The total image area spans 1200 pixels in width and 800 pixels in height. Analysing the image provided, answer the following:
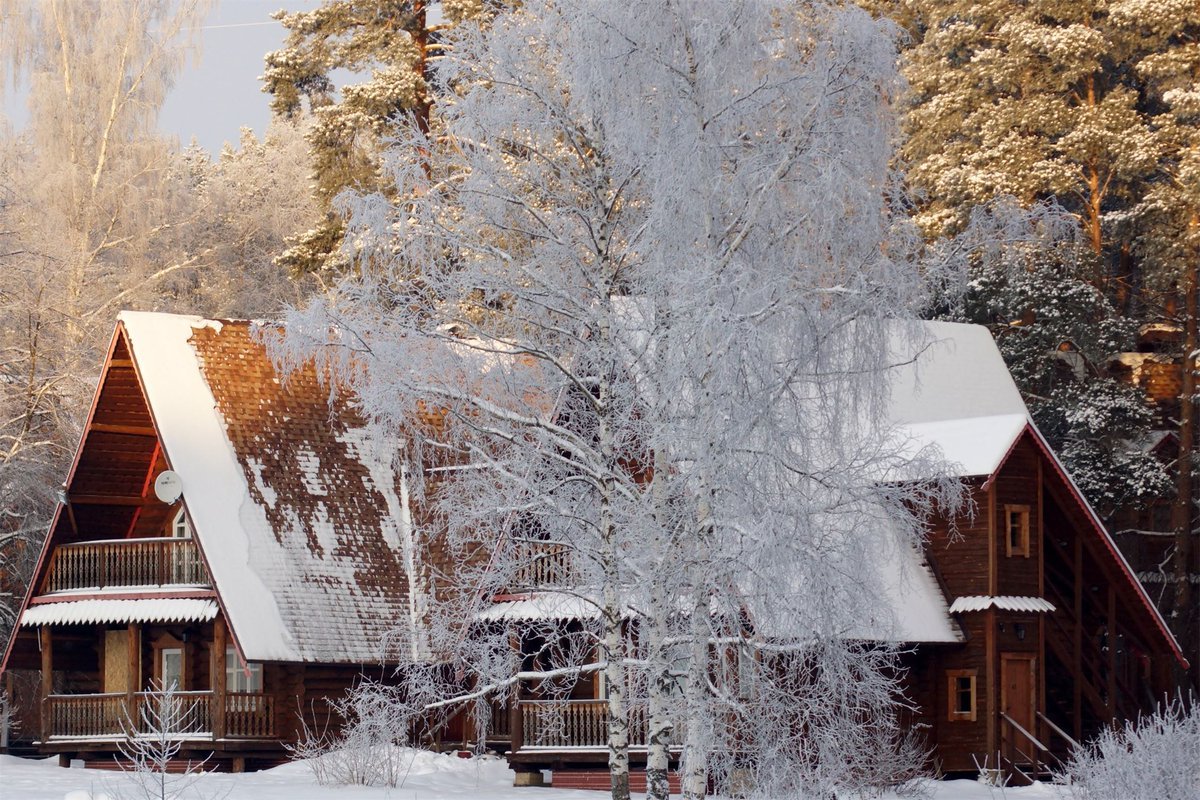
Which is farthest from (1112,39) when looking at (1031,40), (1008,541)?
(1008,541)

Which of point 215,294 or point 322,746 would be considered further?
point 215,294

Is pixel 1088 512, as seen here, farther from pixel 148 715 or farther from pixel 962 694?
pixel 148 715

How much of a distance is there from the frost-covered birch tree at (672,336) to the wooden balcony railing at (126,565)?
1004 cm

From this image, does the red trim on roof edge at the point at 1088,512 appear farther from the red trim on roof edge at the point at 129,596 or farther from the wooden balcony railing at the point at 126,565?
the wooden balcony railing at the point at 126,565

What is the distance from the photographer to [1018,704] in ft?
99.2

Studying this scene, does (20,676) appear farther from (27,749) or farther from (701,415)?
(701,415)

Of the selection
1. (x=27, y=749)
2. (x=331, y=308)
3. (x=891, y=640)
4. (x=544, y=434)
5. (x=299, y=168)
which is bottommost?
(x=27, y=749)

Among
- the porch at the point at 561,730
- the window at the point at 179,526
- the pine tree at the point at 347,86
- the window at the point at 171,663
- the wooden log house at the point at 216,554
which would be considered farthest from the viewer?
the pine tree at the point at 347,86

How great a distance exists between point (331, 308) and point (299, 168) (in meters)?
44.1

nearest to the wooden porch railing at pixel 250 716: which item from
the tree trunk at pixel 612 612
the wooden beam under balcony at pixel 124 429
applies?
the wooden beam under balcony at pixel 124 429

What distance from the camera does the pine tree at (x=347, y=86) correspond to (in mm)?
40156

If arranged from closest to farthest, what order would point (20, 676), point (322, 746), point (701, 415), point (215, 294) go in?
point (701, 415) < point (322, 746) < point (20, 676) < point (215, 294)

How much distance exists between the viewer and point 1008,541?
30.0 meters

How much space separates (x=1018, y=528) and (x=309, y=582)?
11711mm
